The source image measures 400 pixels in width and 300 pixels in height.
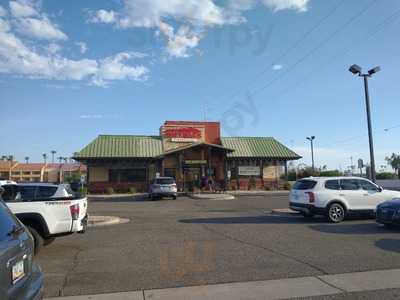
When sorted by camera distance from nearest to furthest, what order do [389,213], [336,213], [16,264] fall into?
1. [16,264]
2. [389,213]
3. [336,213]

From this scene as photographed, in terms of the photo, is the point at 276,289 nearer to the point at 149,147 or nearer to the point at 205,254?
the point at 205,254

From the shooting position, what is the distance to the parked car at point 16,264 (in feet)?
11.6

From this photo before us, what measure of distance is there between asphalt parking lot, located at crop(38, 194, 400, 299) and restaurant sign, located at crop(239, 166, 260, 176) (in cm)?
2840

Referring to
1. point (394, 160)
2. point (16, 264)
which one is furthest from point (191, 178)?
point (394, 160)

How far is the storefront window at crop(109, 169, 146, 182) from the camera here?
3978 centimetres

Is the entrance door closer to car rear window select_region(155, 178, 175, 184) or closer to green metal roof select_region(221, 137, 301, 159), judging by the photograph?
green metal roof select_region(221, 137, 301, 159)

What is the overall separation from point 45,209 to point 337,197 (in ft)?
33.0

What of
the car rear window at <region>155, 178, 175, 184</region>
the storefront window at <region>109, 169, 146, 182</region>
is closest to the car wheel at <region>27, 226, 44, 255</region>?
the car rear window at <region>155, 178, 175, 184</region>

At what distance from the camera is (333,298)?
234 inches

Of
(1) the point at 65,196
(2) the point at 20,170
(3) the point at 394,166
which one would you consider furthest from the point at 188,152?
(3) the point at 394,166

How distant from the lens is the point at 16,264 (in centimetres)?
383

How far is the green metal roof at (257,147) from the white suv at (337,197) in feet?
85.7

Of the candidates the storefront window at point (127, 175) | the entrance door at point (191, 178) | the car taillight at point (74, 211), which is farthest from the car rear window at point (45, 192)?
the entrance door at point (191, 178)

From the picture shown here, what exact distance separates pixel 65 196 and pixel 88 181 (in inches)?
1193
